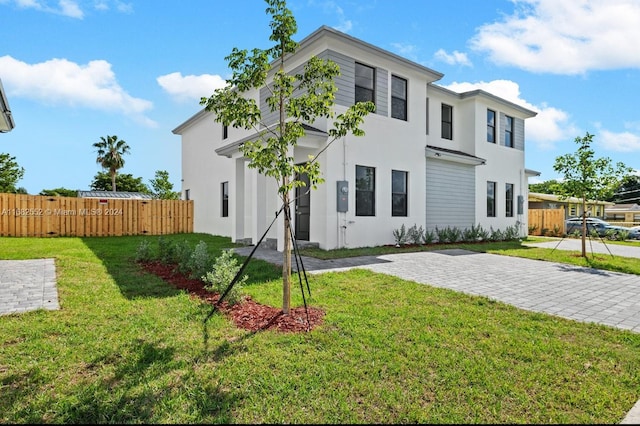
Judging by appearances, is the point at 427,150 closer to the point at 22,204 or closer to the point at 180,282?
the point at 180,282

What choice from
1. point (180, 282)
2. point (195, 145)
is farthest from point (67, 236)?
point (180, 282)

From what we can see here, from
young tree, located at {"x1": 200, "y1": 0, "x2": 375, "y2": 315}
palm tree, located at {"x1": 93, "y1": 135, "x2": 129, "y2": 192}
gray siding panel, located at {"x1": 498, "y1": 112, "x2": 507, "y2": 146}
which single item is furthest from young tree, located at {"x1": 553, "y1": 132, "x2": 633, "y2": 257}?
palm tree, located at {"x1": 93, "y1": 135, "x2": 129, "y2": 192}

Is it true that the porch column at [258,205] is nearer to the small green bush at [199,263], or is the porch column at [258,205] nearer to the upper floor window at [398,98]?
the small green bush at [199,263]

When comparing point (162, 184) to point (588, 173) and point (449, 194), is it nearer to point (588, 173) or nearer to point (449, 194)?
point (449, 194)

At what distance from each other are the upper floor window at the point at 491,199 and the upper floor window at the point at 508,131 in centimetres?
238

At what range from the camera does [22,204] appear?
14.8 meters

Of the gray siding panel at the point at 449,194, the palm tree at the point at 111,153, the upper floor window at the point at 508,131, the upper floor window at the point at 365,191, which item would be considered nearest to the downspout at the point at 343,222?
the upper floor window at the point at 365,191

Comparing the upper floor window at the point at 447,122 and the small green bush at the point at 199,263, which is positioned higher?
the upper floor window at the point at 447,122

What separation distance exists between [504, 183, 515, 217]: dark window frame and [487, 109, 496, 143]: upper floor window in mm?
2499

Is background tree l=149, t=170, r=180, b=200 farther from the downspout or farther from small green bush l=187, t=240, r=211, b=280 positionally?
small green bush l=187, t=240, r=211, b=280

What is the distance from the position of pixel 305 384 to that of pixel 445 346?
157 cm

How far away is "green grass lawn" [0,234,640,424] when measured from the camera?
2.46 meters

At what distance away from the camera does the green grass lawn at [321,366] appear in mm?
2465

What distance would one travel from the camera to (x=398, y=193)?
40.7 ft
